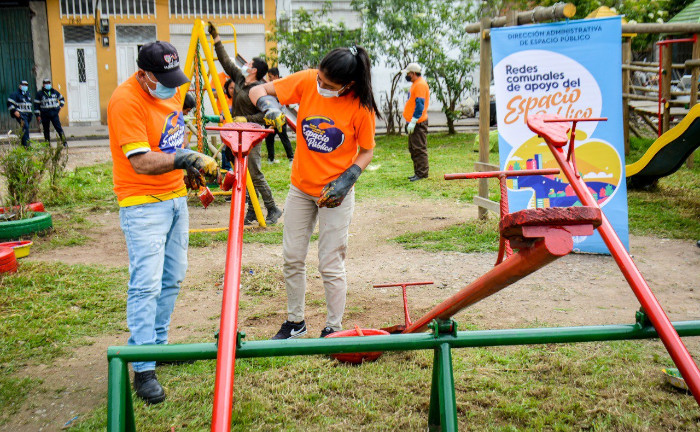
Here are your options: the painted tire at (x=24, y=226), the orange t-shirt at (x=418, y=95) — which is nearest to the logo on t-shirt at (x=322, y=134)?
the painted tire at (x=24, y=226)

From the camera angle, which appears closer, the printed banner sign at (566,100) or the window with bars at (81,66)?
the printed banner sign at (566,100)

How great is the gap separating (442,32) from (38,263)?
42.8 ft

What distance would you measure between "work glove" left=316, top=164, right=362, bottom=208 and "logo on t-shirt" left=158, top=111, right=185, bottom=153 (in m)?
0.82

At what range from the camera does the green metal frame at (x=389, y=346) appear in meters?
2.17

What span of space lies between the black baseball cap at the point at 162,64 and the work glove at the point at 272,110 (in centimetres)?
47

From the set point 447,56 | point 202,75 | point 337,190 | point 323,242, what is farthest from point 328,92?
point 447,56

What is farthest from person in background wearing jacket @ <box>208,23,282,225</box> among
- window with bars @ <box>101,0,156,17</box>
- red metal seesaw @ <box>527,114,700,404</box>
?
window with bars @ <box>101,0,156,17</box>

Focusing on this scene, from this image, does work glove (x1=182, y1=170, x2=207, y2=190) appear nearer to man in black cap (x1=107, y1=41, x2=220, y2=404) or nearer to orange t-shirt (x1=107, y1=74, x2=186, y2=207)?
man in black cap (x1=107, y1=41, x2=220, y2=404)

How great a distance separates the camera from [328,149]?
3561 millimetres

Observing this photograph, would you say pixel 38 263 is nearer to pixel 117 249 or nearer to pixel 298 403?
pixel 117 249

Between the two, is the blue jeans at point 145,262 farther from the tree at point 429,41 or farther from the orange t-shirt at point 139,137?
the tree at point 429,41

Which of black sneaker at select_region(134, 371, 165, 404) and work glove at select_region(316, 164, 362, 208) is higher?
work glove at select_region(316, 164, 362, 208)

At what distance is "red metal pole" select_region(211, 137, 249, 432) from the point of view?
70.2 inches

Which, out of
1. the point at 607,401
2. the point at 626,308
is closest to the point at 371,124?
the point at 607,401
